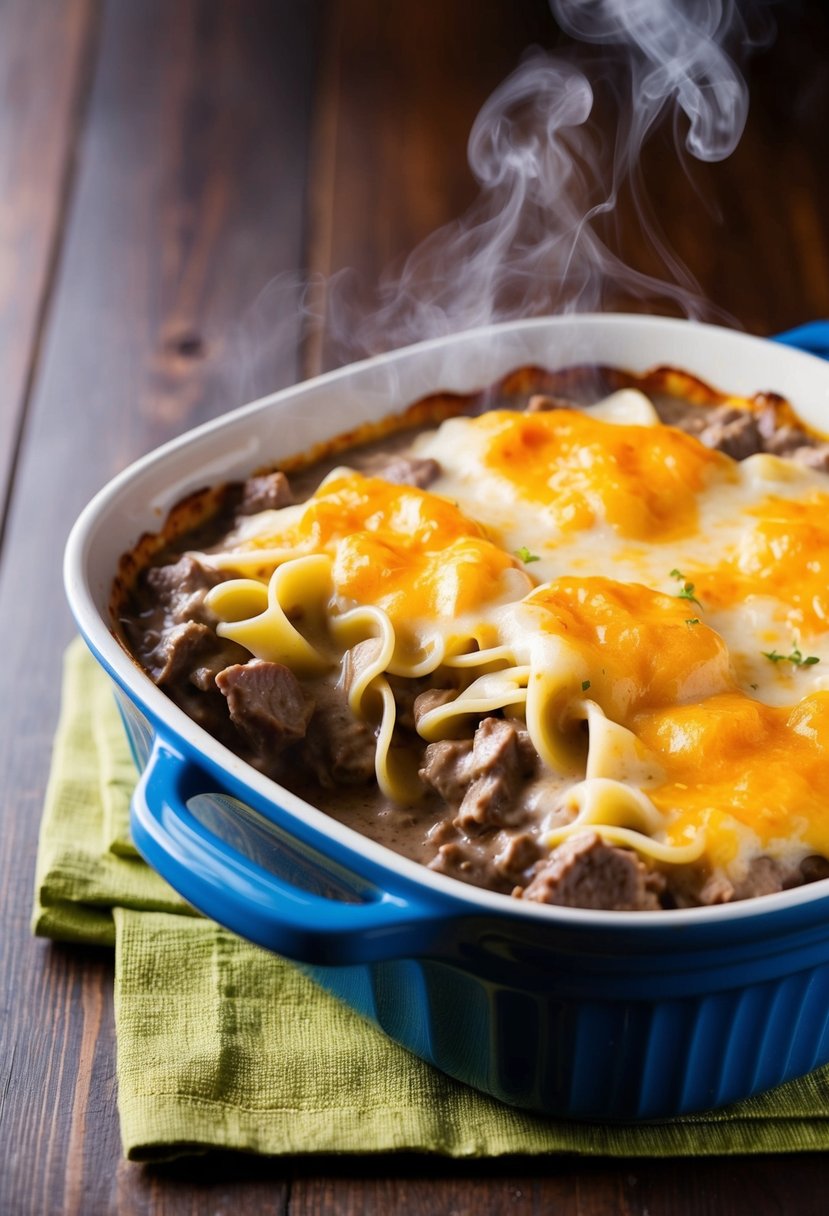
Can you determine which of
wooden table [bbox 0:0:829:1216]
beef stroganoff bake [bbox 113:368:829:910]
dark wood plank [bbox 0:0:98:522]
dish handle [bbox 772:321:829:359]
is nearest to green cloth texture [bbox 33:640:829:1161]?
wooden table [bbox 0:0:829:1216]

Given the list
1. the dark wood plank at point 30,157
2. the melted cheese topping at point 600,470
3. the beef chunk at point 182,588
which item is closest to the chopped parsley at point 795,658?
the melted cheese topping at point 600,470

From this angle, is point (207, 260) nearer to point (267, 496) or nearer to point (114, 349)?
point (114, 349)

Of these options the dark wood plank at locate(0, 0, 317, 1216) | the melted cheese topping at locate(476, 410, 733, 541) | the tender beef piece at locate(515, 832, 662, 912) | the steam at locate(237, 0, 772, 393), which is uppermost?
the tender beef piece at locate(515, 832, 662, 912)

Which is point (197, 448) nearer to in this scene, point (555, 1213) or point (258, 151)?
point (555, 1213)

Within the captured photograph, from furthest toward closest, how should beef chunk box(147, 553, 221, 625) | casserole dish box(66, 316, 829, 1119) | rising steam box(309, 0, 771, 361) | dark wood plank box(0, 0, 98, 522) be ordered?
dark wood plank box(0, 0, 98, 522)
rising steam box(309, 0, 771, 361)
beef chunk box(147, 553, 221, 625)
casserole dish box(66, 316, 829, 1119)

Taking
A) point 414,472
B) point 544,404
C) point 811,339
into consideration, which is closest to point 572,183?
point 811,339

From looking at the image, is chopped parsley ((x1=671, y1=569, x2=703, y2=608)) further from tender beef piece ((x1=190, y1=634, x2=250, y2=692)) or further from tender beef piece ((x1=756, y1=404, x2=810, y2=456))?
tender beef piece ((x1=190, y1=634, x2=250, y2=692))
